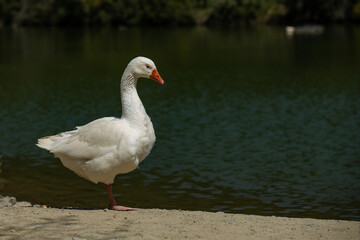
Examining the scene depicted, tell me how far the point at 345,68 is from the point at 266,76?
7770mm

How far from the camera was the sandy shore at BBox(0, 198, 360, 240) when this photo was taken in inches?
368

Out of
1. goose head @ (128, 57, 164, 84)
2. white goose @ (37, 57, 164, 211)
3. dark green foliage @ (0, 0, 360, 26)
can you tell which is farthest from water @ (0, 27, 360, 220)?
dark green foliage @ (0, 0, 360, 26)

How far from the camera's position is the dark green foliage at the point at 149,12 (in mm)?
126750

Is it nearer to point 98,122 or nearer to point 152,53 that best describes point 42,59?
point 152,53

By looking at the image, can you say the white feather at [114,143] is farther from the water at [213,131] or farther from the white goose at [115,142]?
the water at [213,131]

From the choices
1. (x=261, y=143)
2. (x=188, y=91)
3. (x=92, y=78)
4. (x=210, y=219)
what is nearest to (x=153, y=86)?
(x=188, y=91)

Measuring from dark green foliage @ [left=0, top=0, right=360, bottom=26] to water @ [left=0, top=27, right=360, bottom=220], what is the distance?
233 feet

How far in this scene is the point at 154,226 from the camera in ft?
32.4

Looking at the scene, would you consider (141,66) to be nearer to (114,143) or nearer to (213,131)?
(114,143)

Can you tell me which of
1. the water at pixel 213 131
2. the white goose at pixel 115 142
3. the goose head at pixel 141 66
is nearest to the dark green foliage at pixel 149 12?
the water at pixel 213 131

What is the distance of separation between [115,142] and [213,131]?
15.1 metres

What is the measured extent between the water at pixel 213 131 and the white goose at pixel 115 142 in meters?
4.81

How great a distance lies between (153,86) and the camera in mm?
39000

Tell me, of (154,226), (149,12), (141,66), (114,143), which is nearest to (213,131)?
(141,66)
